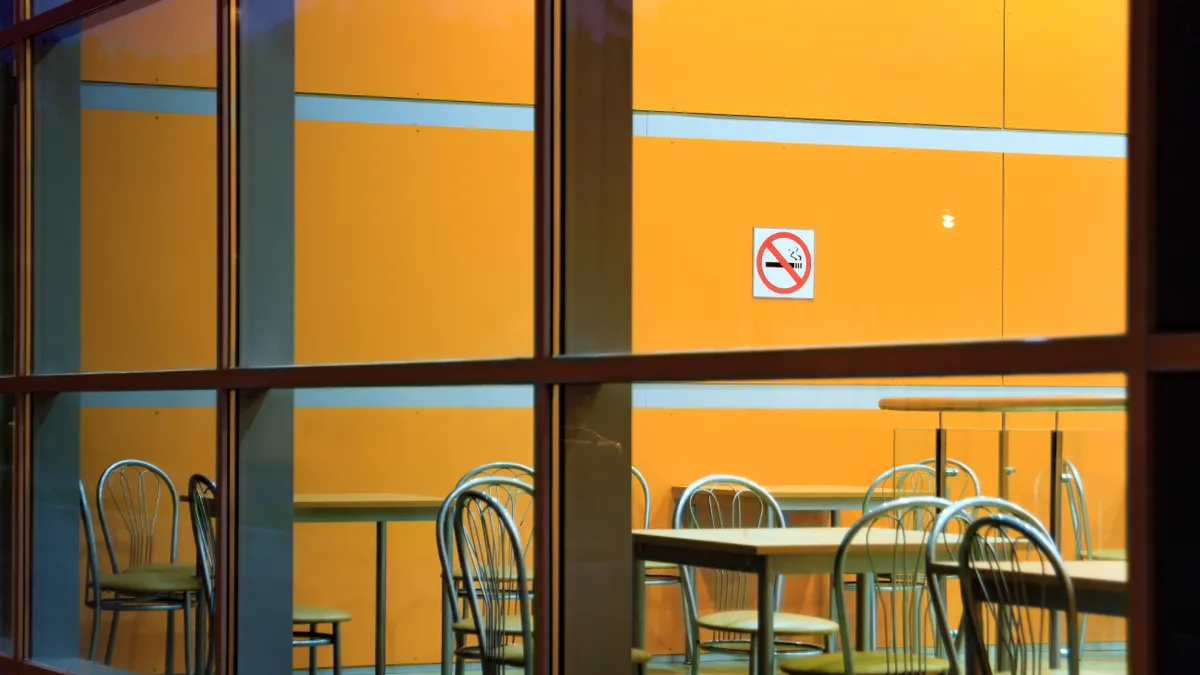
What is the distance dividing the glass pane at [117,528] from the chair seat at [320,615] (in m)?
0.25

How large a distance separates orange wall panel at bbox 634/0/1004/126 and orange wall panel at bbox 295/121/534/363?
0.20 meters

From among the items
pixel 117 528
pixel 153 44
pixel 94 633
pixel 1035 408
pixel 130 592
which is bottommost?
pixel 94 633

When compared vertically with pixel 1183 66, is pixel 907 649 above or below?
below

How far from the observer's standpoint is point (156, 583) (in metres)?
2.52

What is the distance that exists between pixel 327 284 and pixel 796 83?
78 centimetres

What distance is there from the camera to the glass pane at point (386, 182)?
6.08 ft

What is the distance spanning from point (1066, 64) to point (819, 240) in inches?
21.3

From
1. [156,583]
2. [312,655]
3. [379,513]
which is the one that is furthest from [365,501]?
[156,583]

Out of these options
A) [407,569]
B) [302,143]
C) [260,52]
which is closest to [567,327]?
[407,569]

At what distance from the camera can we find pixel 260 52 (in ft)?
7.80

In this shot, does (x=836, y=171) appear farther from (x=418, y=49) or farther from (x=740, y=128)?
(x=418, y=49)

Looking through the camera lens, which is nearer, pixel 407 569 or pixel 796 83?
pixel 796 83

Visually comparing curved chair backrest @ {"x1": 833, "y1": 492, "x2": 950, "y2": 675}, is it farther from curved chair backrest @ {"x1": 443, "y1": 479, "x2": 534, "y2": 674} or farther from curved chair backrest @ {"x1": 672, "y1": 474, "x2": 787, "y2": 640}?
curved chair backrest @ {"x1": 443, "y1": 479, "x2": 534, "y2": 674}

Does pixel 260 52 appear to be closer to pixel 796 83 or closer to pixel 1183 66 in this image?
pixel 796 83
